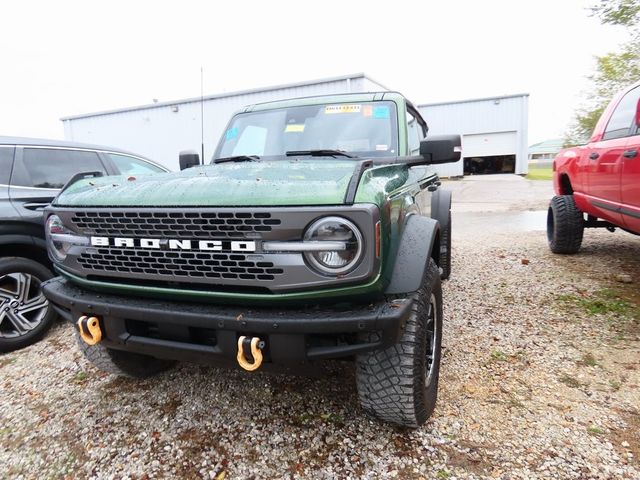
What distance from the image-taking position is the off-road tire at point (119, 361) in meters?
2.52

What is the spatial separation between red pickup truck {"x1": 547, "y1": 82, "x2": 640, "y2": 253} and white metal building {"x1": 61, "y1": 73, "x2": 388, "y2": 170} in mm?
9007

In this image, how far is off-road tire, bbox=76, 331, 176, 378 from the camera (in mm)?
2520

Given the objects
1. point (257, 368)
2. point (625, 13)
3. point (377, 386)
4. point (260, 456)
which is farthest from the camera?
point (625, 13)

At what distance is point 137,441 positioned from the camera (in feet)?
7.30

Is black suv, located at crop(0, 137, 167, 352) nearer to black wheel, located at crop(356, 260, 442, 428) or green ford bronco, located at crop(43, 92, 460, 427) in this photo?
green ford bronco, located at crop(43, 92, 460, 427)

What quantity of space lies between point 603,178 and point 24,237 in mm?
5286

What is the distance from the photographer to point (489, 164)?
24.3m

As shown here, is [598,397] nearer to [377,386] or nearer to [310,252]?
[377,386]

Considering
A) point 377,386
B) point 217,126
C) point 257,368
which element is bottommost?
point 377,386

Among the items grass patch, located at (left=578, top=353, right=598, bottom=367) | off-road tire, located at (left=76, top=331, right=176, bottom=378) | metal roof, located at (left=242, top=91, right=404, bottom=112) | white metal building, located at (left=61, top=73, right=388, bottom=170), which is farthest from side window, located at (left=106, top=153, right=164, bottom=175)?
white metal building, located at (left=61, top=73, right=388, bottom=170)

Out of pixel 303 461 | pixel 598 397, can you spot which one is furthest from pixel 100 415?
pixel 598 397

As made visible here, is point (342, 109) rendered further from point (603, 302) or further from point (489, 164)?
point (489, 164)

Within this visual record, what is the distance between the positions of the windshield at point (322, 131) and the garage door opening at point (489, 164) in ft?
75.3

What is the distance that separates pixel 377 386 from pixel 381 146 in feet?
5.33
